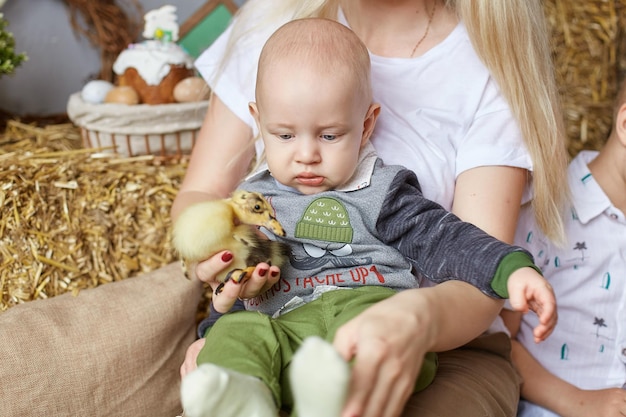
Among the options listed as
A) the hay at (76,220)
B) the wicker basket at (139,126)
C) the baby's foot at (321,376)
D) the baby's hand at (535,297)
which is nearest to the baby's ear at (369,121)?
the baby's hand at (535,297)

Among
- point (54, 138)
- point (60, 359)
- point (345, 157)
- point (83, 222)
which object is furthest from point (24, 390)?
point (54, 138)

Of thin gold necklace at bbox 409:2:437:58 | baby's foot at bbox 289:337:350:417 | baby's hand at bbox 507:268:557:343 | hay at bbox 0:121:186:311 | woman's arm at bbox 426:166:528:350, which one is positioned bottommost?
hay at bbox 0:121:186:311

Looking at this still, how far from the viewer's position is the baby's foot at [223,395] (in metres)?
0.89

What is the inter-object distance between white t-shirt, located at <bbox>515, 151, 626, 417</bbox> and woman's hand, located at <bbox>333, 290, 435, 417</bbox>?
82cm

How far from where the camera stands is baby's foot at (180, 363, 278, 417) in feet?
2.91

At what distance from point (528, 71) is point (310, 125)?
548 millimetres

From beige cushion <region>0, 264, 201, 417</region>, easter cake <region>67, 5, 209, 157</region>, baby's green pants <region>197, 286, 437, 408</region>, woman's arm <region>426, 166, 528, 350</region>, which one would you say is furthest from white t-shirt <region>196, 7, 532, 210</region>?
easter cake <region>67, 5, 209, 157</region>

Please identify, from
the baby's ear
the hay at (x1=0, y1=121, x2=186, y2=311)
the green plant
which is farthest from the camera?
the green plant

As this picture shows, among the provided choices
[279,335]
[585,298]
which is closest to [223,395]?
[279,335]

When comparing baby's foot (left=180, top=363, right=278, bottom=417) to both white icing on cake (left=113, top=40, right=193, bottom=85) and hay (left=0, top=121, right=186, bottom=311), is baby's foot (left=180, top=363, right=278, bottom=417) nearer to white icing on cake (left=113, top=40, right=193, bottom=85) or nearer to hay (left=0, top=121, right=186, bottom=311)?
hay (left=0, top=121, right=186, bottom=311)

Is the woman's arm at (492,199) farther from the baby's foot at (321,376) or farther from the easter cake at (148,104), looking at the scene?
the easter cake at (148,104)

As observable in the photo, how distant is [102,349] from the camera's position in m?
1.52

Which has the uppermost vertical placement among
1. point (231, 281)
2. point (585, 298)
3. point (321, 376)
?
point (321, 376)

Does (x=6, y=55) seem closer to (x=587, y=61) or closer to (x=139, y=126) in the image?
(x=139, y=126)
